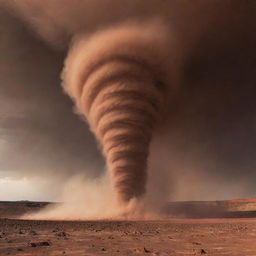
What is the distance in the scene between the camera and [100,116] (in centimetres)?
3309

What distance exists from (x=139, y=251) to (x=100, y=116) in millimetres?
23889

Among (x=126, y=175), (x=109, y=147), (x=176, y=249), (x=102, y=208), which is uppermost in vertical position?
(x=109, y=147)

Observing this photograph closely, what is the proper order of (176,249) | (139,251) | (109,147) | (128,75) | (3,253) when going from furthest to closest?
(109,147) → (128,75) → (176,249) → (139,251) → (3,253)

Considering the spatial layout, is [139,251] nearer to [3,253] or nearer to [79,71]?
[3,253]

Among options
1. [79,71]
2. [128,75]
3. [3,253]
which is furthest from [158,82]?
[3,253]

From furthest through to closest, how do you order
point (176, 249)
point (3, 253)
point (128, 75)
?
point (128, 75) < point (176, 249) < point (3, 253)

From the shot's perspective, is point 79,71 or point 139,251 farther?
point 79,71

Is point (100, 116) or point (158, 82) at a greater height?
point (158, 82)

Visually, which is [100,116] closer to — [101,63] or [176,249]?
[101,63]

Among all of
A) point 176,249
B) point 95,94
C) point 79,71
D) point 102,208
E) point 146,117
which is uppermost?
point 79,71

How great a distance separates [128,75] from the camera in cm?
3122

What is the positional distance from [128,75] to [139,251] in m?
23.2

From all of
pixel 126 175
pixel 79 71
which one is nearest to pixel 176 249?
pixel 126 175

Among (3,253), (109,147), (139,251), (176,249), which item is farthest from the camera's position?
(109,147)
